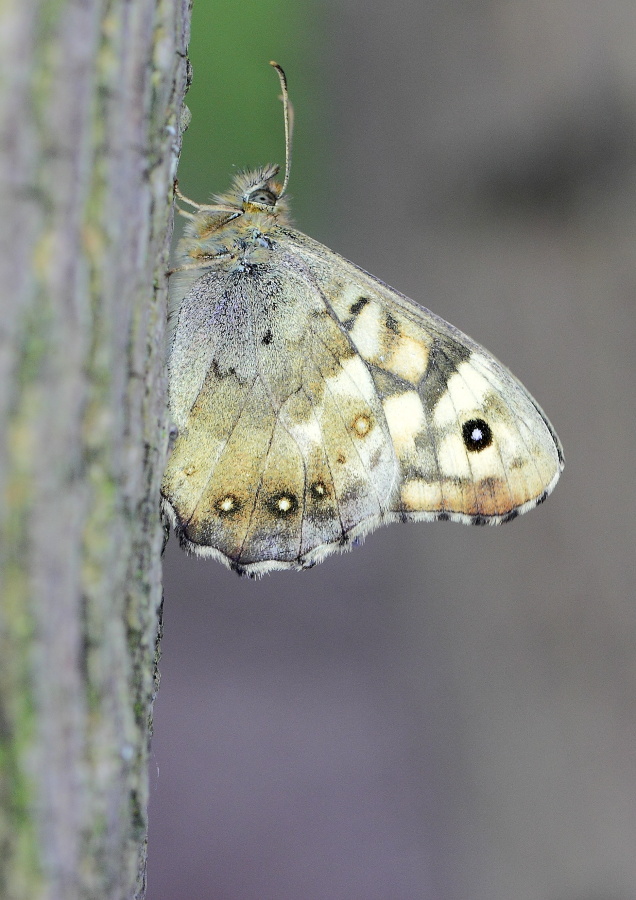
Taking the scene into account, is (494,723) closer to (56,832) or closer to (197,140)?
(56,832)

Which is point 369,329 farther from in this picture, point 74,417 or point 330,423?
point 74,417

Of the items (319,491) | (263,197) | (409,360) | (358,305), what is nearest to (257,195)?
(263,197)

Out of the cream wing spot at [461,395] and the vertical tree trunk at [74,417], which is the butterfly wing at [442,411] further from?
the vertical tree trunk at [74,417]

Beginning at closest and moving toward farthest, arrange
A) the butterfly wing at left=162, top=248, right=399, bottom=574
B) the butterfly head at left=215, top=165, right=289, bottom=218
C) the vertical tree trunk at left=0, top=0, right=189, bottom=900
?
the vertical tree trunk at left=0, top=0, right=189, bottom=900, the butterfly wing at left=162, top=248, right=399, bottom=574, the butterfly head at left=215, top=165, right=289, bottom=218

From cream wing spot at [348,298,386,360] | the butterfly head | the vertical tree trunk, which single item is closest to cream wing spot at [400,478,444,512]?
cream wing spot at [348,298,386,360]

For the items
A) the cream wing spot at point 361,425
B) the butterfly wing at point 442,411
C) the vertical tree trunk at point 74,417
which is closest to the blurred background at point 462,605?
the butterfly wing at point 442,411

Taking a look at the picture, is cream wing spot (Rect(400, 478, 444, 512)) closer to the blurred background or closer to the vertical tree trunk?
the blurred background
